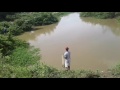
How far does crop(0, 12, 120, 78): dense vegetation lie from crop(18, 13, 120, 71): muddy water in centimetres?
72

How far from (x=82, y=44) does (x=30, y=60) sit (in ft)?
14.4

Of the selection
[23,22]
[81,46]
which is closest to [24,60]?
[81,46]

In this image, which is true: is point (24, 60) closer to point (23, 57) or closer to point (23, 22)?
point (23, 57)

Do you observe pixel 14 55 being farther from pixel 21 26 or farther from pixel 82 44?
pixel 21 26

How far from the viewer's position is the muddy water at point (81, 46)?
1193cm

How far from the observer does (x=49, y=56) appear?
1353 cm

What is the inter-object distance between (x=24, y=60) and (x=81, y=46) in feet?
13.6

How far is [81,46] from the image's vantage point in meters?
15.3

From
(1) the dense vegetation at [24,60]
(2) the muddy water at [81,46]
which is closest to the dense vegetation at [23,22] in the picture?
(1) the dense vegetation at [24,60]

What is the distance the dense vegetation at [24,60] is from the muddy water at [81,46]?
2.36 ft

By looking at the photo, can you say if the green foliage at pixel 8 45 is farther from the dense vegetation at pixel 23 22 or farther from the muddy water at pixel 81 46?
the dense vegetation at pixel 23 22

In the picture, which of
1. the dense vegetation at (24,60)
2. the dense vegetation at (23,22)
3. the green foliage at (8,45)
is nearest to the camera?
the dense vegetation at (24,60)

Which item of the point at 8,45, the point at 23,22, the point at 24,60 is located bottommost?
the point at 24,60

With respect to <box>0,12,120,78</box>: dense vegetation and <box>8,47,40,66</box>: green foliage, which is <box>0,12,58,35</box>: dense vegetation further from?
<box>8,47,40,66</box>: green foliage
